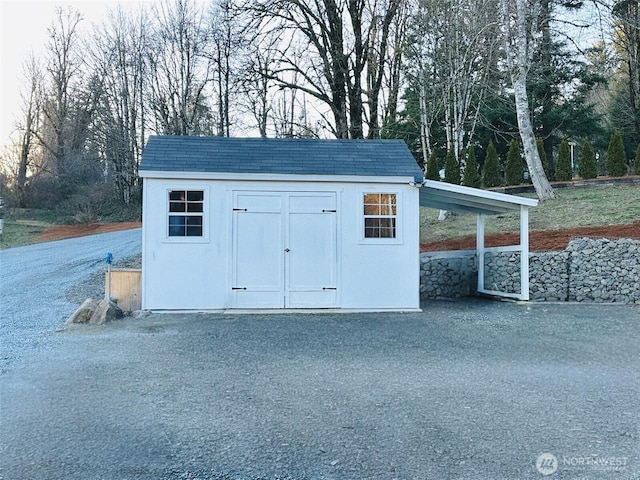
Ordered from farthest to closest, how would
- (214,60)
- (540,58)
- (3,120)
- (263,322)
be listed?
1. (3,120)
2. (214,60)
3. (540,58)
4. (263,322)

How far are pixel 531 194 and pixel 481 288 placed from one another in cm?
779

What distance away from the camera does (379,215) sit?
888cm

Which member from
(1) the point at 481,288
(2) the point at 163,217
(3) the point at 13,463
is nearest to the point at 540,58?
(1) the point at 481,288

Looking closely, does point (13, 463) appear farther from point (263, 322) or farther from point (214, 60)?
point (214, 60)

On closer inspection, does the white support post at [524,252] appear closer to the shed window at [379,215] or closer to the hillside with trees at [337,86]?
the shed window at [379,215]

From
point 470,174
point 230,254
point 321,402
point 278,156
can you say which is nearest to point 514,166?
point 470,174

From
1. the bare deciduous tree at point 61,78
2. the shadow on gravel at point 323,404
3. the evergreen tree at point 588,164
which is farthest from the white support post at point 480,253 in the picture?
the bare deciduous tree at point 61,78

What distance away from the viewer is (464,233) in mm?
13930

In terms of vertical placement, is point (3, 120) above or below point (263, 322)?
above

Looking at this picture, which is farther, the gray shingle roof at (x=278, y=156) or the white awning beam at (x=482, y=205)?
the white awning beam at (x=482, y=205)

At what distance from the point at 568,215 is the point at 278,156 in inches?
334

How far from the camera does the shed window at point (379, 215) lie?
8.85 metres

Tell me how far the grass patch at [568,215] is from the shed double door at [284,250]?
592 cm

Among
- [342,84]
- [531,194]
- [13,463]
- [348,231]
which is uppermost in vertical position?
[342,84]
